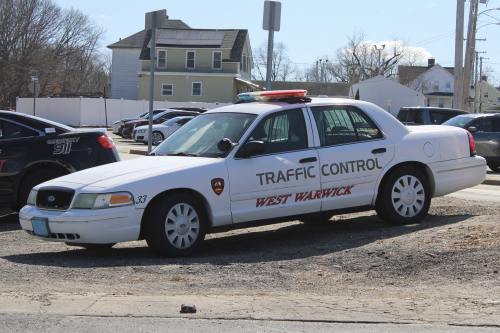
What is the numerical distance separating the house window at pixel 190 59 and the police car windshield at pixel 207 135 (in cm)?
4299

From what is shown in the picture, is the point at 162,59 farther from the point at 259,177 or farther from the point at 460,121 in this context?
the point at 259,177

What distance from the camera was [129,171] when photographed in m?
6.39

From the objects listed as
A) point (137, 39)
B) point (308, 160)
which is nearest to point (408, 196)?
point (308, 160)

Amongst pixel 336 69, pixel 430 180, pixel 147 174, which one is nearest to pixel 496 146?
pixel 430 180

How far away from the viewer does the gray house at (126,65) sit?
5791cm

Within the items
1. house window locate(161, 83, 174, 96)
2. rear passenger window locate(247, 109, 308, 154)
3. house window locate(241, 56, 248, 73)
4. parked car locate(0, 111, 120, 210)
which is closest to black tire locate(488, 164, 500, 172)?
rear passenger window locate(247, 109, 308, 154)

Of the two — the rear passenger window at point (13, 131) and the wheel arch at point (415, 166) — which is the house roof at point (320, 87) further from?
the wheel arch at point (415, 166)

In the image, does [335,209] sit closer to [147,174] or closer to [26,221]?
[147,174]

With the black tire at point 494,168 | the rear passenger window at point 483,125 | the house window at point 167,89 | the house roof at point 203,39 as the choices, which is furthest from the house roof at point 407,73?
the rear passenger window at point 483,125

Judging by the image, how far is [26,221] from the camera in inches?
254

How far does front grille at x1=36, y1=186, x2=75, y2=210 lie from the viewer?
6.19 m

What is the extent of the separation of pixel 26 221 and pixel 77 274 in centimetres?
126

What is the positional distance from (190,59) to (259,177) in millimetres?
44155

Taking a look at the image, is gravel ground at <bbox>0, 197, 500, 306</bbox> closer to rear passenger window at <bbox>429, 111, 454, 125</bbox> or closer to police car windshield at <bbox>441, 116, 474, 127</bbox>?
police car windshield at <bbox>441, 116, 474, 127</bbox>
